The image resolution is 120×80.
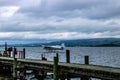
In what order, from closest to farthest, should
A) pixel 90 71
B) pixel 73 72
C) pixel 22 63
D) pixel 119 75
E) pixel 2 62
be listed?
pixel 119 75, pixel 90 71, pixel 73 72, pixel 22 63, pixel 2 62

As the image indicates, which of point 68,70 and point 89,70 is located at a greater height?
point 89,70

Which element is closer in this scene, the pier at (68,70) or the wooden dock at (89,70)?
the wooden dock at (89,70)

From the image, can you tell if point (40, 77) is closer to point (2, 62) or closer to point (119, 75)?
point (2, 62)

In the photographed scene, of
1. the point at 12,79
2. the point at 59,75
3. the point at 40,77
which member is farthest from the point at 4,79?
the point at 59,75

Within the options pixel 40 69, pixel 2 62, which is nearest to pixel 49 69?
pixel 40 69

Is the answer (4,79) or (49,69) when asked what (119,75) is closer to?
(49,69)

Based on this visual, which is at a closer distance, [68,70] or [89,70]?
[89,70]

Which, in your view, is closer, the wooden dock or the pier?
the wooden dock

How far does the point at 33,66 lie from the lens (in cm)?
3441

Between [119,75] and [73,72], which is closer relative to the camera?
[119,75]

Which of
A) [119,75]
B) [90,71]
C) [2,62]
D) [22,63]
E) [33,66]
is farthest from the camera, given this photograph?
[2,62]

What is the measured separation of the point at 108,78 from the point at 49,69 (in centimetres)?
858

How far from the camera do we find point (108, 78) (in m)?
24.4

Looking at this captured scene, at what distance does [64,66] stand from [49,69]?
3.05m
